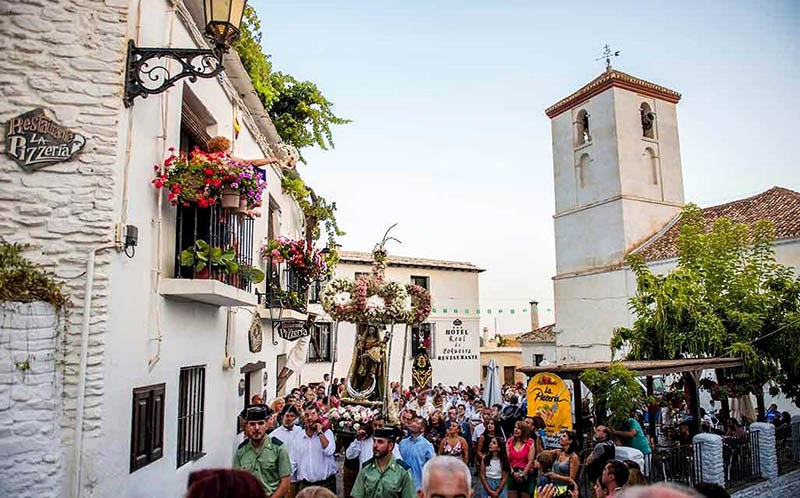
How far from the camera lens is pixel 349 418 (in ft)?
32.1

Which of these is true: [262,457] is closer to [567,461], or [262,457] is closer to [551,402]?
[567,461]

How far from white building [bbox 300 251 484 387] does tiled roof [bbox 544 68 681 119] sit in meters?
9.65

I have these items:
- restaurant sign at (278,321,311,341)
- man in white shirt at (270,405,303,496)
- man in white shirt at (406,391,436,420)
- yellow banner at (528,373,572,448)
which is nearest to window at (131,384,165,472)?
man in white shirt at (270,405,303,496)

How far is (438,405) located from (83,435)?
40.5ft

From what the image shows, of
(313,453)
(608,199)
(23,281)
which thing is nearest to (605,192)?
(608,199)

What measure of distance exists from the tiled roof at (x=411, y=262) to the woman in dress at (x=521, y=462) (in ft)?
66.4

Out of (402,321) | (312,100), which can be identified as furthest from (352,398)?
(312,100)

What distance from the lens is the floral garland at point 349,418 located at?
9.66m

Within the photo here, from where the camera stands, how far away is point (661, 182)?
2942 centimetres

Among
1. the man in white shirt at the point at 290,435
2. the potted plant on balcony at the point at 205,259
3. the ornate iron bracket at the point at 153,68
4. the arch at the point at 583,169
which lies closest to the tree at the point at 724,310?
the man in white shirt at the point at 290,435

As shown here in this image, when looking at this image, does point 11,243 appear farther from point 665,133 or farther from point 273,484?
point 665,133

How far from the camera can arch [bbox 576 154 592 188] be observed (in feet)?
100

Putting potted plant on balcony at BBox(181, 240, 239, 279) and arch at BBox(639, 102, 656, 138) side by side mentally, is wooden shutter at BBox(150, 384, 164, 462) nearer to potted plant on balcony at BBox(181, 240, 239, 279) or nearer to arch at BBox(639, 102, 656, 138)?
potted plant on balcony at BBox(181, 240, 239, 279)

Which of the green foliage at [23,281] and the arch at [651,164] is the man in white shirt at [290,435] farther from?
the arch at [651,164]
